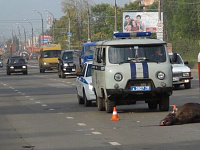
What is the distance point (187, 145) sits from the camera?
13141 mm

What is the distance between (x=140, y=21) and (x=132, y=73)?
64715 millimetres

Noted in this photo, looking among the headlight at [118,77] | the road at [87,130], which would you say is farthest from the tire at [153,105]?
the headlight at [118,77]

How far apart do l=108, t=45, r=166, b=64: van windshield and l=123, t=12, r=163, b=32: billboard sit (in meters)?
63.4

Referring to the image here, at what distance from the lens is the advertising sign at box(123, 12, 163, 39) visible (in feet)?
276

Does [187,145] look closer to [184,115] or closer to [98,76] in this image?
[184,115]

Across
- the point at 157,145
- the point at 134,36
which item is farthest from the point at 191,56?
the point at 157,145

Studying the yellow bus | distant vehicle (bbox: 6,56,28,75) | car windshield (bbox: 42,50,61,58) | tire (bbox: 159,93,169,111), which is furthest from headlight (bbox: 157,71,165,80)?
car windshield (bbox: 42,50,61,58)

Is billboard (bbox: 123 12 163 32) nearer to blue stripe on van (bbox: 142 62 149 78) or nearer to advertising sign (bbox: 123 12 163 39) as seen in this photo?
advertising sign (bbox: 123 12 163 39)

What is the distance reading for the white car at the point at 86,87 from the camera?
23.1 meters

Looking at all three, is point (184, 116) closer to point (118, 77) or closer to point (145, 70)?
point (145, 70)

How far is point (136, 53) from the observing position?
20.5m

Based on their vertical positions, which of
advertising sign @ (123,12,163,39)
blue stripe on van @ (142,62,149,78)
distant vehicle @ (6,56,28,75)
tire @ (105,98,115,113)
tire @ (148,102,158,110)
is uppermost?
advertising sign @ (123,12,163,39)

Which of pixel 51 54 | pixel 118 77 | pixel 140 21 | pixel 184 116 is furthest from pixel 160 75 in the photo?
pixel 140 21

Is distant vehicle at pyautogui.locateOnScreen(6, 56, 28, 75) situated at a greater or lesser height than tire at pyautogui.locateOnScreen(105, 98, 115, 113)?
lesser
